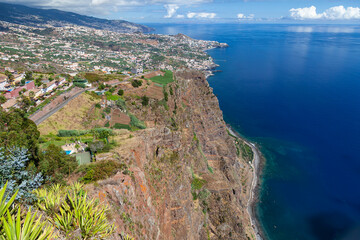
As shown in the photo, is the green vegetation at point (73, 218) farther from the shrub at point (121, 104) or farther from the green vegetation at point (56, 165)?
the shrub at point (121, 104)

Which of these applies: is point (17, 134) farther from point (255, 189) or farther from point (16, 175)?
point (255, 189)

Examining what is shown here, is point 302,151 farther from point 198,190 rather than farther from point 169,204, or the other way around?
point 169,204

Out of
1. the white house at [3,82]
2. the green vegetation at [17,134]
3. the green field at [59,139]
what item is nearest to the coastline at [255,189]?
the green field at [59,139]

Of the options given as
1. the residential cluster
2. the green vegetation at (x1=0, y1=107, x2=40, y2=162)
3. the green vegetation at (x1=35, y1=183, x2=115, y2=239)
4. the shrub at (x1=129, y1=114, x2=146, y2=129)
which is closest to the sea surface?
the shrub at (x1=129, y1=114, x2=146, y2=129)

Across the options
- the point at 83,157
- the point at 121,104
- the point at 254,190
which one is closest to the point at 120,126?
the point at 121,104

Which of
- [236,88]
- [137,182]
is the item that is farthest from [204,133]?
[236,88]

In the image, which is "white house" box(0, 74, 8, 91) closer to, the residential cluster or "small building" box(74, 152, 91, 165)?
"small building" box(74, 152, 91, 165)

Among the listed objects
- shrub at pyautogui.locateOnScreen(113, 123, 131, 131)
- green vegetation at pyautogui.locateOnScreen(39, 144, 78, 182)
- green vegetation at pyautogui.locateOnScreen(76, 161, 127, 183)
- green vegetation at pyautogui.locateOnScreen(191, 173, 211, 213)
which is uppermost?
green vegetation at pyautogui.locateOnScreen(39, 144, 78, 182)
